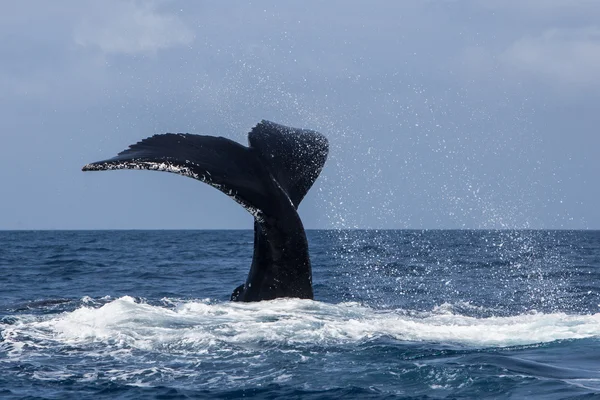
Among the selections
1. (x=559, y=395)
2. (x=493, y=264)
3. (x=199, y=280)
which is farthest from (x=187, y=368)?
(x=493, y=264)

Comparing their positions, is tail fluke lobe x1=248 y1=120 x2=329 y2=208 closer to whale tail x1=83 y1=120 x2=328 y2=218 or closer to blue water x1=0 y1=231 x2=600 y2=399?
whale tail x1=83 y1=120 x2=328 y2=218

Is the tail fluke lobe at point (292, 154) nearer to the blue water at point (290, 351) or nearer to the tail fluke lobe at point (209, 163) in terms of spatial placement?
the tail fluke lobe at point (209, 163)

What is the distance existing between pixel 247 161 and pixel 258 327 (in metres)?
1.84

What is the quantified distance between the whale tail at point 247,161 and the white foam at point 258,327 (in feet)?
4.09

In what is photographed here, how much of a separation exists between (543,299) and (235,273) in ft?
29.5

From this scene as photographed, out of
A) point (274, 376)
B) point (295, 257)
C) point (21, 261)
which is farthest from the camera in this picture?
point (21, 261)

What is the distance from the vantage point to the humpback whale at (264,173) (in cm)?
899

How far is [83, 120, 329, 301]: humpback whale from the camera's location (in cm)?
899

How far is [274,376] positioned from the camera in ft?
24.2

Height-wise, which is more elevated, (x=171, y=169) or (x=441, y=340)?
(x=171, y=169)

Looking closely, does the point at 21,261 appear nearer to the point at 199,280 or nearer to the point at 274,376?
the point at 199,280

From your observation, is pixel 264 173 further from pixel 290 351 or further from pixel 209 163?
pixel 290 351

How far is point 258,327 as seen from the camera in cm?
917

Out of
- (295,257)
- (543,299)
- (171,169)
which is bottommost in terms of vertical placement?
(543,299)
